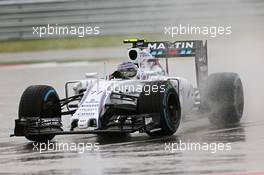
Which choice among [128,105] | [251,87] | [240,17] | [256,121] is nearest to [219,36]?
[240,17]

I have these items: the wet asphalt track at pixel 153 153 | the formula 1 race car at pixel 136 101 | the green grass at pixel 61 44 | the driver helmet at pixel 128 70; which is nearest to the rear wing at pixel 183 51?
the formula 1 race car at pixel 136 101

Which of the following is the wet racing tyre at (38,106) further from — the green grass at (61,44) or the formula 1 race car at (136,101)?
the green grass at (61,44)

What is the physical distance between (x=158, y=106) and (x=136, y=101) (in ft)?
1.52

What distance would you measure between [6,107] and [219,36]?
331 inches

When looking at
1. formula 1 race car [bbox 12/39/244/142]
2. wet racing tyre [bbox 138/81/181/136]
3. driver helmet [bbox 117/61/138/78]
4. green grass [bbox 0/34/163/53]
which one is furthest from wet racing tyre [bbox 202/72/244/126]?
green grass [bbox 0/34/163/53]

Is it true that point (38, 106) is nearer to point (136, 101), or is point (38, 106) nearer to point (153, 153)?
point (136, 101)

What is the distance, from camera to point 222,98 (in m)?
12.7

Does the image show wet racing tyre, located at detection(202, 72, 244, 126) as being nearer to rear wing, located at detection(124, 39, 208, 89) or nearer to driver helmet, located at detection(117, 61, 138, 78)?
rear wing, located at detection(124, 39, 208, 89)

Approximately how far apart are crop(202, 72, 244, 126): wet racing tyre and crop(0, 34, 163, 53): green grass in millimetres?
12647

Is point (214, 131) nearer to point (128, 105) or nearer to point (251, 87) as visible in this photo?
point (128, 105)

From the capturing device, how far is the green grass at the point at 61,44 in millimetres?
25938

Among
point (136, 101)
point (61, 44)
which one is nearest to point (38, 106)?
point (136, 101)

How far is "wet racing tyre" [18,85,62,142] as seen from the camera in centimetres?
1148

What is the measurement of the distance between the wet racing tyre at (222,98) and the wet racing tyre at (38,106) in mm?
2355
